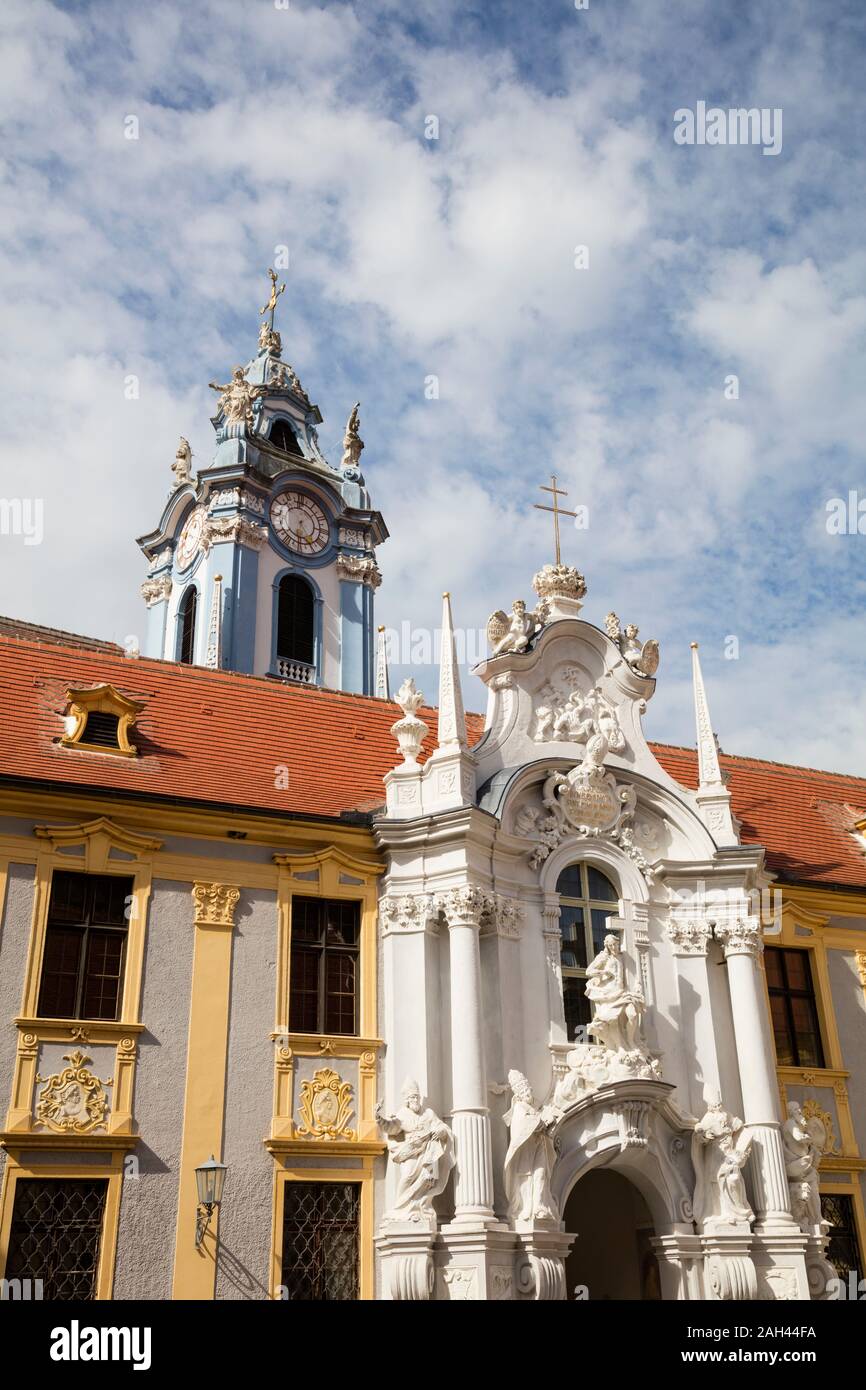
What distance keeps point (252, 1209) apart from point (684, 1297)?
18.2ft

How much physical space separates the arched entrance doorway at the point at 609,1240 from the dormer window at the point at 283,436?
1135 inches

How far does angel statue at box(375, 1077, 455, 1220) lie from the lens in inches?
629

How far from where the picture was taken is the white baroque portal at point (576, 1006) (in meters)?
16.3

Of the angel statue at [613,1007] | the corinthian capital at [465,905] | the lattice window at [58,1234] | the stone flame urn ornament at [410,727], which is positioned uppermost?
the stone flame urn ornament at [410,727]

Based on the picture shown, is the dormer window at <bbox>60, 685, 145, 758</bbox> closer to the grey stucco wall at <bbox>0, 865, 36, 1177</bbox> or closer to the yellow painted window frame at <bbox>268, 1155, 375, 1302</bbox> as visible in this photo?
the grey stucco wall at <bbox>0, 865, 36, 1177</bbox>

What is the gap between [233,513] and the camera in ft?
129

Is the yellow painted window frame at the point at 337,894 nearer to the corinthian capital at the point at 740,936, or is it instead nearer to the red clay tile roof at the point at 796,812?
the corinthian capital at the point at 740,936

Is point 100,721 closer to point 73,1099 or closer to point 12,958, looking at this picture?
point 12,958

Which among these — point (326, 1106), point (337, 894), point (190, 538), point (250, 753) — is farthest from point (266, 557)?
point (326, 1106)

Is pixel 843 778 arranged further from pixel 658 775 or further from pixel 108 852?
pixel 108 852

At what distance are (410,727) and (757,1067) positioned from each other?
21.9 ft

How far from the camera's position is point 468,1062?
657 inches

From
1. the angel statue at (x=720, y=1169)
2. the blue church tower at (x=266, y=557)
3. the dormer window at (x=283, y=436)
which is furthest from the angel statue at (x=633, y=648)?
the dormer window at (x=283, y=436)

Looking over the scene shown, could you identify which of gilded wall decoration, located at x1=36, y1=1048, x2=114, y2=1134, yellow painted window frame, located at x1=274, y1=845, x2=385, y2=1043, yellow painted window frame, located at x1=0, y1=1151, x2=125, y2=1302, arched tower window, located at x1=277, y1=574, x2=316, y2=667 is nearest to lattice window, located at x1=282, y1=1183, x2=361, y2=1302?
yellow painted window frame, located at x1=274, y1=845, x2=385, y2=1043
